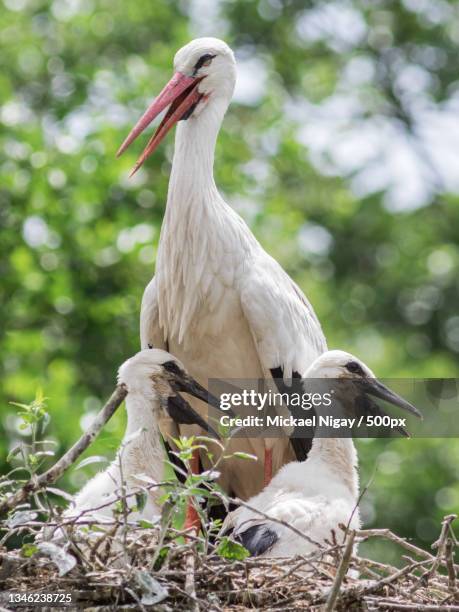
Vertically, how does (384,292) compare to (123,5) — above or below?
below

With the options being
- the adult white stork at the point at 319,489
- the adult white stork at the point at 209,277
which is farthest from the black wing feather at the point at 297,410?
the adult white stork at the point at 319,489

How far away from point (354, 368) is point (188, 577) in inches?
65.6

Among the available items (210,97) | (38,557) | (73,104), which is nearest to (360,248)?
(73,104)

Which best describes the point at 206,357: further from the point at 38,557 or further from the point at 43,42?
the point at 43,42

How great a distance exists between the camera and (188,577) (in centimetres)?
427

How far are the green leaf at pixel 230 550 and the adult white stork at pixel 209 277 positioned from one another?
5.33ft

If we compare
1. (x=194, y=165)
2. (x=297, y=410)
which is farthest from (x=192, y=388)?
(x=194, y=165)

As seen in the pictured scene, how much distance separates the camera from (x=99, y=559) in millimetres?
4391

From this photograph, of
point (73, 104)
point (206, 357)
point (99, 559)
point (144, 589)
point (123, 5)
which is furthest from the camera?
point (123, 5)

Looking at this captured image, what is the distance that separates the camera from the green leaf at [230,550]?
4.39 meters

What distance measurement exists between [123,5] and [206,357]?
42.2 ft

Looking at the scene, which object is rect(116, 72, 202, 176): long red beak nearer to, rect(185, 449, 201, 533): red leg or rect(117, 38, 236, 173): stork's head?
rect(117, 38, 236, 173): stork's head

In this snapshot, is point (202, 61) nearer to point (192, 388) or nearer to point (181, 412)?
point (192, 388)

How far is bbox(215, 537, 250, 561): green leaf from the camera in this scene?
4.39 meters
